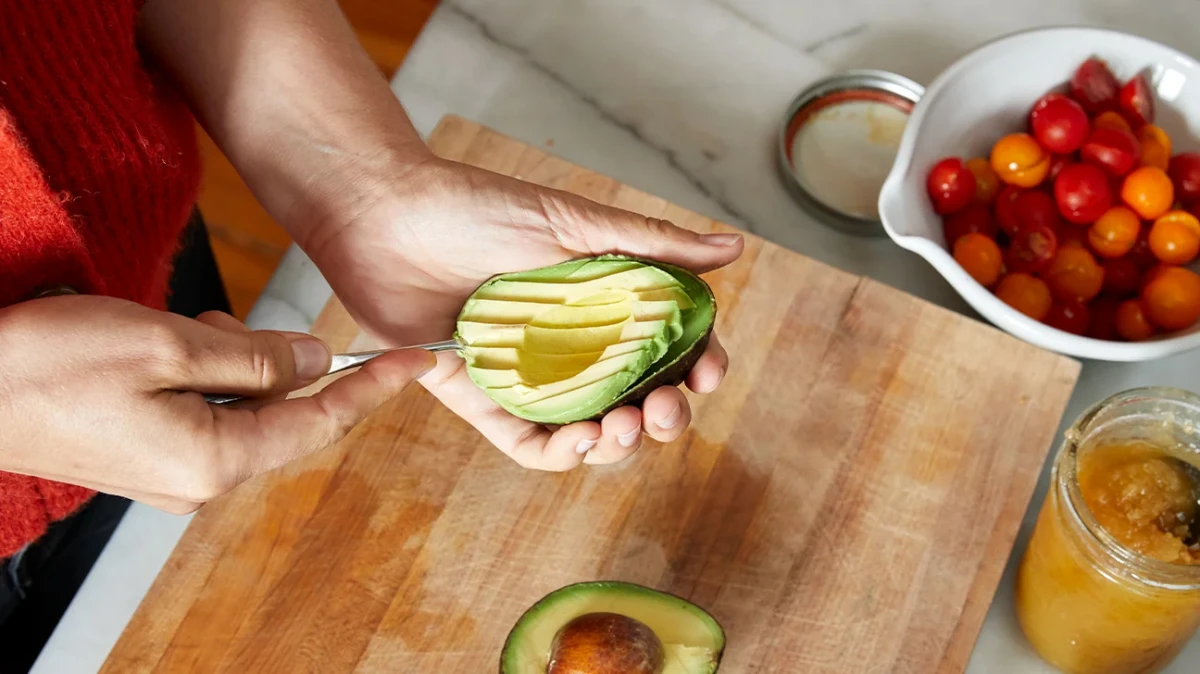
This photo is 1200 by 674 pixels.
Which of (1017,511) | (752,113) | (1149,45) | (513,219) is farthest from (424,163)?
(1149,45)

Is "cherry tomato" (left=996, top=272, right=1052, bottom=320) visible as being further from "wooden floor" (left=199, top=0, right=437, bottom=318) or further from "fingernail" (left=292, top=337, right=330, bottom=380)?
"wooden floor" (left=199, top=0, right=437, bottom=318)

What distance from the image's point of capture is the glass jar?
80 centimetres

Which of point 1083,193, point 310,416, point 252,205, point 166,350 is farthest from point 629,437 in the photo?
point 252,205

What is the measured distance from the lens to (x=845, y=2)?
138cm

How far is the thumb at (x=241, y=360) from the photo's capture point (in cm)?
67

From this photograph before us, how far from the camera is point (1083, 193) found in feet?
3.57

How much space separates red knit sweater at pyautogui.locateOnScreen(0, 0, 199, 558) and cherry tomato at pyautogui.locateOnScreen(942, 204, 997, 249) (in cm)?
80

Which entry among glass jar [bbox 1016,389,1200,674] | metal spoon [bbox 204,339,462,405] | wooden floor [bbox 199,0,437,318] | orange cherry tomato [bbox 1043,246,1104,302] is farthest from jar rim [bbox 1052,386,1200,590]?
wooden floor [bbox 199,0,437,318]

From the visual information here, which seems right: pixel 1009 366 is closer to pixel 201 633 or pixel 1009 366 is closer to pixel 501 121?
pixel 501 121

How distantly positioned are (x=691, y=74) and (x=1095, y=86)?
19.0 inches

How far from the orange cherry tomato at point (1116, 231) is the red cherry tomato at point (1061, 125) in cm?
8

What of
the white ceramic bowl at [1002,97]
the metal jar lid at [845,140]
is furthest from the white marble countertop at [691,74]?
the white ceramic bowl at [1002,97]

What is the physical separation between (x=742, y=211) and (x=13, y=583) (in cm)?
88

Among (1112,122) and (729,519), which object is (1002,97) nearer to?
(1112,122)
